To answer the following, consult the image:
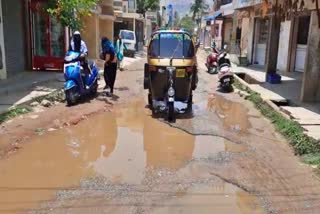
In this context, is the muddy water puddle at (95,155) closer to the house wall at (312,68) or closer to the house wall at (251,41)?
the house wall at (312,68)

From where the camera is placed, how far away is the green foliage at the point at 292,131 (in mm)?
6449

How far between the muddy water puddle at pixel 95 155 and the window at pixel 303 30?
33.3 feet

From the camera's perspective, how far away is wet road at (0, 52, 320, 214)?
4.48 meters

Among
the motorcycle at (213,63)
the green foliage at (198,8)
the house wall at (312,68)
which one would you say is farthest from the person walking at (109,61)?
the green foliage at (198,8)

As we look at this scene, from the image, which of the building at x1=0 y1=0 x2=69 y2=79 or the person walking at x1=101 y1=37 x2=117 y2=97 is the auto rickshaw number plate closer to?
the person walking at x1=101 y1=37 x2=117 y2=97

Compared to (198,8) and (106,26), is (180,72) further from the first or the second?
(198,8)

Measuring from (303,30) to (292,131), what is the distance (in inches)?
396

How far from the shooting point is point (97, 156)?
6.19 metres

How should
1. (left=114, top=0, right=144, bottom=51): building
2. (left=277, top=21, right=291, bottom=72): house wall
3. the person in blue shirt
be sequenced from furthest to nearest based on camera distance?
(left=114, top=0, right=144, bottom=51): building → (left=277, top=21, right=291, bottom=72): house wall → the person in blue shirt

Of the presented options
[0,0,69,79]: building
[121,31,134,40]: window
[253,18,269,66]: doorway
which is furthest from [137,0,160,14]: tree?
[0,0,69,79]: building

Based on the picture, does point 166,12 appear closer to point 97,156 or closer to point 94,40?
point 94,40

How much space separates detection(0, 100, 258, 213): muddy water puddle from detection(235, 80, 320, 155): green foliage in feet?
3.23

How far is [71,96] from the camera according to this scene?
944cm

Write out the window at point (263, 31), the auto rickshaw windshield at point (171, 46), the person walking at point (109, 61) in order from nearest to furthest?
the auto rickshaw windshield at point (171, 46)
the person walking at point (109, 61)
the window at point (263, 31)
